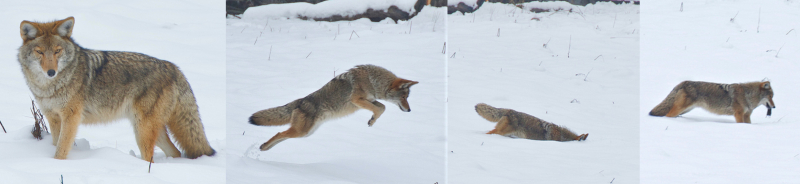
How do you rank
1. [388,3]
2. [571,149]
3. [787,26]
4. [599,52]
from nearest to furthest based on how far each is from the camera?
[388,3] < [571,149] < [599,52] < [787,26]

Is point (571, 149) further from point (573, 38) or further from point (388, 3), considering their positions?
point (388, 3)

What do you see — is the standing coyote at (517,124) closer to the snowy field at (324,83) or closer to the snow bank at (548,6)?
the snow bank at (548,6)

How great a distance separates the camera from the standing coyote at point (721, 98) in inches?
194

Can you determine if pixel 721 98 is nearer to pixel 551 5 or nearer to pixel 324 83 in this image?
pixel 551 5

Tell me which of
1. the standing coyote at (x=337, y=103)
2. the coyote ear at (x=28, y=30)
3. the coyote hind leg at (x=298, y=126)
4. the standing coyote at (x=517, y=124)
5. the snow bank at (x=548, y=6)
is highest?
the snow bank at (x=548, y=6)

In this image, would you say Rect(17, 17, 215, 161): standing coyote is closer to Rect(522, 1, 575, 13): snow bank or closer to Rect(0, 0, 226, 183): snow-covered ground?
Rect(0, 0, 226, 183): snow-covered ground

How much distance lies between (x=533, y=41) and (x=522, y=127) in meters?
0.57

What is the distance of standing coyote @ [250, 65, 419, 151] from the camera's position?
7.44 ft

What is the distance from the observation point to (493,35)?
3.39 meters

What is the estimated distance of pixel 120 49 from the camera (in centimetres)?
539

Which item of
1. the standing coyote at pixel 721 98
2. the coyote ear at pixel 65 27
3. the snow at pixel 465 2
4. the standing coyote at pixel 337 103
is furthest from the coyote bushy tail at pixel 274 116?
the standing coyote at pixel 721 98

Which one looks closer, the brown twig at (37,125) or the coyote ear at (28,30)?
the coyote ear at (28,30)

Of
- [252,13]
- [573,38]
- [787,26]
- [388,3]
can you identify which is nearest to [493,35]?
[573,38]

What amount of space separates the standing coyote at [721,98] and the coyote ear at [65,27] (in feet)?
14.5
